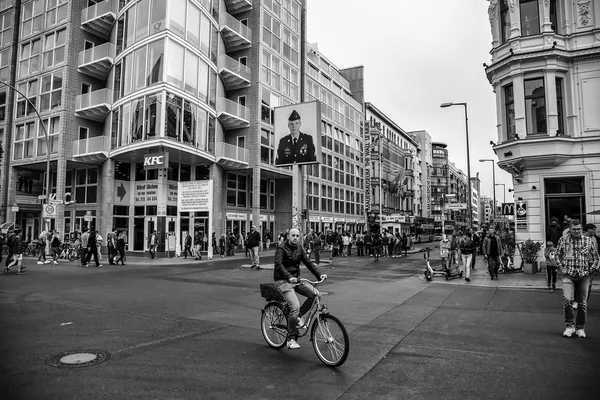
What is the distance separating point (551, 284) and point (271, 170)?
84.0ft

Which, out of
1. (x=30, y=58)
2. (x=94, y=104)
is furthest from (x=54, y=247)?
(x=30, y=58)

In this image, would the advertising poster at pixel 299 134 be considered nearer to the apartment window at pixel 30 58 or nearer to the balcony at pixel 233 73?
the balcony at pixel 233 73

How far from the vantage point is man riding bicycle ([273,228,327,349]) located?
231 inches

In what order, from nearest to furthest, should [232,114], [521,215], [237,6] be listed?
1. [521,215]
2. [232,114]
3. [237,6]

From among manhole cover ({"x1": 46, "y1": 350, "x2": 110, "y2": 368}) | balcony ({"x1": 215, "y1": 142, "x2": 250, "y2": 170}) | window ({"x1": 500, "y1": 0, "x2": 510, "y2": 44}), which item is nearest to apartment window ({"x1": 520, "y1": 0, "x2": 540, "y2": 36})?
window ({"x1": 500, "y1": 0, "x2": 510, "y2": 44})

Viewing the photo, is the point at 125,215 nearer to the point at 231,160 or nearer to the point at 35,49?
the point at 231,160

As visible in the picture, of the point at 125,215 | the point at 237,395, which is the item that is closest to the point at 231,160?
the point at 125,215

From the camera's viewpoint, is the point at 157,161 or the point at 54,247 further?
the point at 157,161

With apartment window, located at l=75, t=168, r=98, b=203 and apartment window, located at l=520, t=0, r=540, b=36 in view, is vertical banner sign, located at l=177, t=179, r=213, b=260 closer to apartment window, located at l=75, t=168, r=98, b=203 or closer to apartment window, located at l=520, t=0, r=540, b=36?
apartment window, located at l=75, t=168, r=98, b=203

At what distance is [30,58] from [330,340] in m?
38.1

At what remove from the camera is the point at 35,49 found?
108 feet

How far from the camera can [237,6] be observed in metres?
34.9

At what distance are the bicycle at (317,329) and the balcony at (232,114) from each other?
2700 cm

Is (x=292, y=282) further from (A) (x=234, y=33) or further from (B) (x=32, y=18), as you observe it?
(B) (x=32, y=18)
